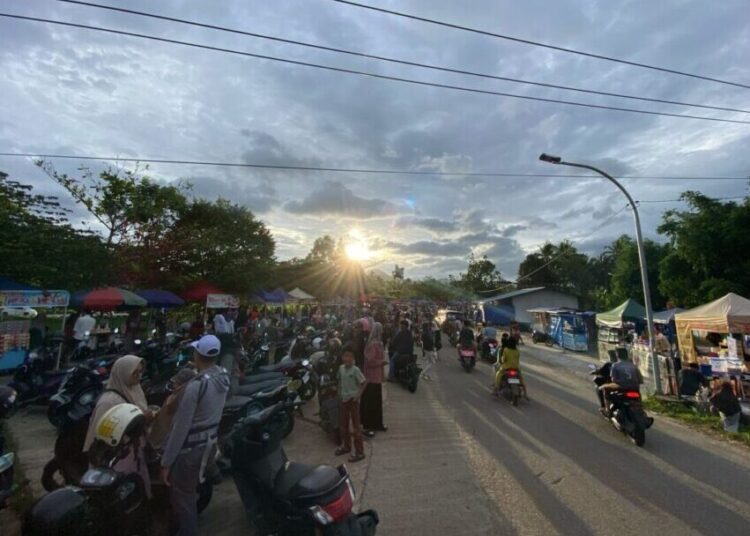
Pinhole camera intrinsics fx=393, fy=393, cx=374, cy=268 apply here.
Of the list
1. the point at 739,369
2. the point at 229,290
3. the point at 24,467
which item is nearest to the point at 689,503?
the point at 739,369

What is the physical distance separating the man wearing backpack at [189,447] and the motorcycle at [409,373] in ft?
23.0

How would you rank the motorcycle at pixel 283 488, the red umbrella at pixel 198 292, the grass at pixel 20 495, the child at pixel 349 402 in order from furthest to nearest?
the red umbrella at pixel 198 292 → the child at pixel 349 402 → the grass at pixel 20 495 → the motorcycle at pixel 283 488

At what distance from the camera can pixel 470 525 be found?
3.80 metres

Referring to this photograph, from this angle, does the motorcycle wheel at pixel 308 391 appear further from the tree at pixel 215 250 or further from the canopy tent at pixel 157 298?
the tree at pixel 215 250

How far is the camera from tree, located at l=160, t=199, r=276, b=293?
916 inches

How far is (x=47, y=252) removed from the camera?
1230 centimetres

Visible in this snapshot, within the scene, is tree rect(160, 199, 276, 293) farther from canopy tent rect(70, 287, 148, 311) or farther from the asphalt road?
the asphalt road

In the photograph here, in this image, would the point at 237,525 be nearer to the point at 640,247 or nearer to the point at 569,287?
the point at 640,247

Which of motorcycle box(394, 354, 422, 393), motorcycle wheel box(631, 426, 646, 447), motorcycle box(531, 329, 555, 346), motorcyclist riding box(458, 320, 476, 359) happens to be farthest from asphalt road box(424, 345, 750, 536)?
motorcycle box(531, 329, 555, 346)

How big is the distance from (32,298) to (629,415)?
12.2m

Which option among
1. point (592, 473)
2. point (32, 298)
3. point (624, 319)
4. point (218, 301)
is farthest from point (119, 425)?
point (624, 319)

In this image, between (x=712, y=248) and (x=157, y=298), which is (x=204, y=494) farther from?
(x=712, y=248)

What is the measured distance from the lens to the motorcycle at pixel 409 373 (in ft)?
32.2

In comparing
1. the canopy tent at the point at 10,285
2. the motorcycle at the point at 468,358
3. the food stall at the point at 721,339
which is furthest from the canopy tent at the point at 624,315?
the canopy tent at the point at 10,285
